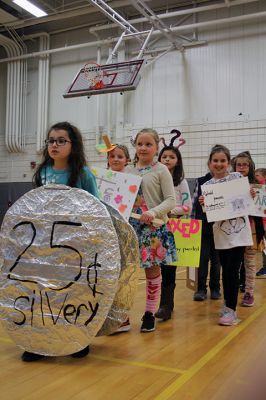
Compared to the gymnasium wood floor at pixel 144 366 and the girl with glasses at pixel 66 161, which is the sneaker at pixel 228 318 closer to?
the gymnasium wood floor at pixel 144 366

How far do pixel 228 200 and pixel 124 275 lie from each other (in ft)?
3.69

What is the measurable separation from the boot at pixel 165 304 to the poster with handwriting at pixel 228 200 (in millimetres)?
550

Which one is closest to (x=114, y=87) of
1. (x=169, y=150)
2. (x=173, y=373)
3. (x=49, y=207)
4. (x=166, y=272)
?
(x=169, y=150)

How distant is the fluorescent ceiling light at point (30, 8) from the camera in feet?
27.8

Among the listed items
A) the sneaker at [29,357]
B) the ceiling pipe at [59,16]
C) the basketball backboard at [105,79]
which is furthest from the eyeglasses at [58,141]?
the ceiling pipe at [59,16]

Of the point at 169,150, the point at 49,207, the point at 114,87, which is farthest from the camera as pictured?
the point at 114,87

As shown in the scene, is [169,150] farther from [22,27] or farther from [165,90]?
[22,27]

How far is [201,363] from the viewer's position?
1.94 metres

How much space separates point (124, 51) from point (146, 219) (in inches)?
317

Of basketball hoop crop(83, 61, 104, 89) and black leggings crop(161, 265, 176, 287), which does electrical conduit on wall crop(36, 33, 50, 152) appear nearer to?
basketball hoop crop(83, 61, 104, 89)

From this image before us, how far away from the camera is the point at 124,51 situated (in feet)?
31.6

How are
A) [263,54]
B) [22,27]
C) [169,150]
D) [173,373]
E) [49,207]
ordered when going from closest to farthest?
1. [173,373]
2. [49,207]
3. [169,150]
4. [263,54]
5. [22,27]

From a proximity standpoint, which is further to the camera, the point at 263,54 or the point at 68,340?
the point at 263,54

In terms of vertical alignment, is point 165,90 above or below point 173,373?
above
